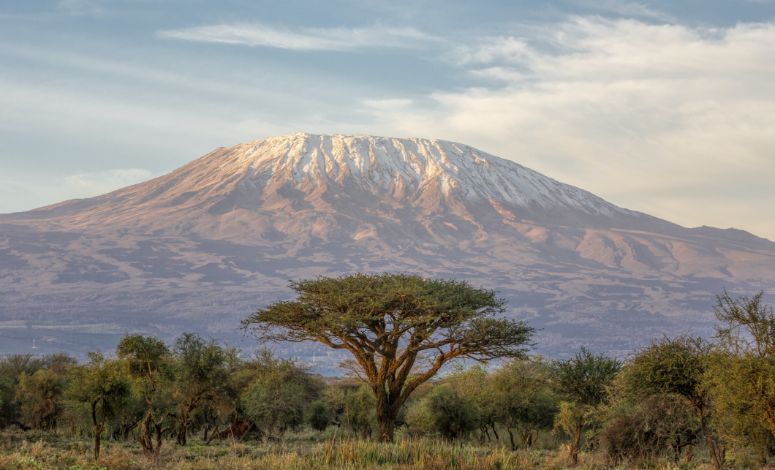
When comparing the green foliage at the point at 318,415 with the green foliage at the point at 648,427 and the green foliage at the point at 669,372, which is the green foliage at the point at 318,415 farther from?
the green foliage at the point at 669,372

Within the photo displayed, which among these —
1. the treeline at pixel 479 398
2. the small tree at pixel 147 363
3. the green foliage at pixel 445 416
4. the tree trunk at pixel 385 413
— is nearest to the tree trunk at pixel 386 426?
the tree trunk at pixel 385 413

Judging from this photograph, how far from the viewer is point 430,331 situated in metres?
42.1

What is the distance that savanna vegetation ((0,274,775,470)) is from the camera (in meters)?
30.1

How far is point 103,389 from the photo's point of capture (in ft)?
124

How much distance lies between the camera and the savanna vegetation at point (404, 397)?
30.1 metres

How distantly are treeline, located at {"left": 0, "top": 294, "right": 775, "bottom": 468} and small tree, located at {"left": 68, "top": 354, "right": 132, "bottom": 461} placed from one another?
0.06 m

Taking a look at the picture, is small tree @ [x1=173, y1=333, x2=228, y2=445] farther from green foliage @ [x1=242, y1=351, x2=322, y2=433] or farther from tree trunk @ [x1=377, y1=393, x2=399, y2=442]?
tree trunk @ [x1=377, y1=393, x2=399, y2=442]

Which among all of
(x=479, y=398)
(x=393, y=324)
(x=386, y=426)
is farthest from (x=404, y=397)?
(x=479, y=398)

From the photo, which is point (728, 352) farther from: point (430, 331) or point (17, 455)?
point (17, 455)

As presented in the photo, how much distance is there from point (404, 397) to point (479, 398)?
14.9 m

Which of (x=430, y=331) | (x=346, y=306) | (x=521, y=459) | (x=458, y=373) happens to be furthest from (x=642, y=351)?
(x=458, y=373)

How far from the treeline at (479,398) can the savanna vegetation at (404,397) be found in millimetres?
97

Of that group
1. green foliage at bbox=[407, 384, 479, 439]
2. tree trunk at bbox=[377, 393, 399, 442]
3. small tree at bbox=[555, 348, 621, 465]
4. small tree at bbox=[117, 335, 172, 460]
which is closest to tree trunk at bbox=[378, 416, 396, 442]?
tree trunk at bbox=[377, 393, 399, 442]

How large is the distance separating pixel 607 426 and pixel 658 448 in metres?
2.17
